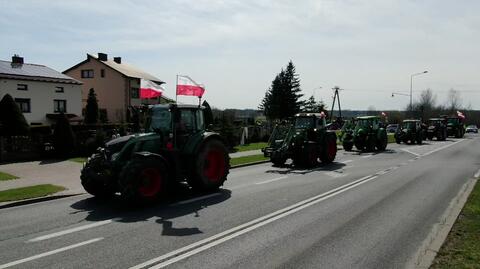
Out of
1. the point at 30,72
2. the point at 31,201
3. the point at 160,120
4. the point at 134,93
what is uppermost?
the point at 30,72

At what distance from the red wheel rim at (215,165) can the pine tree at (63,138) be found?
1031 centimetres

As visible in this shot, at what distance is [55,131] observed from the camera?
66.3ft

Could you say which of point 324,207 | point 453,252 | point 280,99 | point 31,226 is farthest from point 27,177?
point 280,99

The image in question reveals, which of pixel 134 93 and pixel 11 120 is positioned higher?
pixel 134 93

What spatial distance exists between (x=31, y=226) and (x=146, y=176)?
2.54 meters

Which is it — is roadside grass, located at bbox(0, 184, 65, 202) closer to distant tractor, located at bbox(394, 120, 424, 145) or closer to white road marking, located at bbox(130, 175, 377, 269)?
white road marking, located at bbox(130, 175, 377, 269)

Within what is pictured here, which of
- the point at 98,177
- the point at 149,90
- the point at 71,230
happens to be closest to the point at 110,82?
the point at 149,90

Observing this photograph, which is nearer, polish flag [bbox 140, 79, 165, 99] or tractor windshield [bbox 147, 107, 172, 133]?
tractor windshield [bbox 147, 107, 172, 133]

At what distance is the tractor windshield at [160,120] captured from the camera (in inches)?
456

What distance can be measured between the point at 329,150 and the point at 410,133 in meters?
19.8

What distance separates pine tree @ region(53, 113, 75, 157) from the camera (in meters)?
20.2

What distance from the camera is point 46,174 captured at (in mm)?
15500

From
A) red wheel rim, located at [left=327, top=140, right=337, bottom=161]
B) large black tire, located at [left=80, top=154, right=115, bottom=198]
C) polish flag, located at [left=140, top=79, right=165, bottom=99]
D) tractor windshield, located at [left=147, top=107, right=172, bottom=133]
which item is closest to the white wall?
polish flag, located at [left=140, top=79, right=165, bottom=99]

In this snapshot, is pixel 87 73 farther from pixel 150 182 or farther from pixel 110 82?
pixel 150 182
